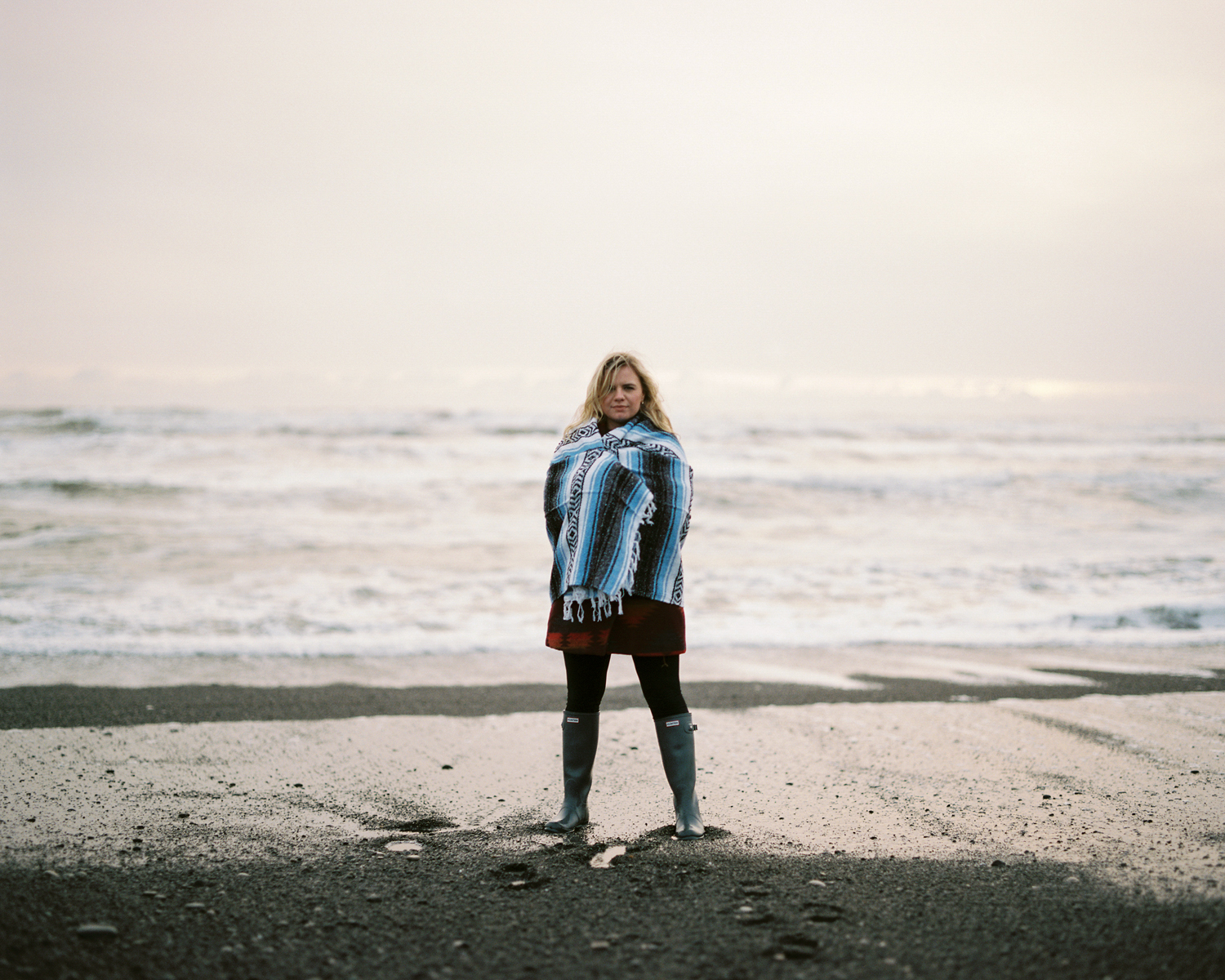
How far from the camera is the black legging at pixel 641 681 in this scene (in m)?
3.60

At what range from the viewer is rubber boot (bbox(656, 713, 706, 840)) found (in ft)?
11.8

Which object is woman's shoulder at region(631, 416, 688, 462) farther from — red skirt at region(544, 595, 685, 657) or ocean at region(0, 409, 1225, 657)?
ocean at region(0, 409, 1225, 657)

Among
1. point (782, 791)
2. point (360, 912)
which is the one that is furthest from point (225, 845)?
point (782, 791)

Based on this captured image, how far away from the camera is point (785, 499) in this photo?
20.0 meters

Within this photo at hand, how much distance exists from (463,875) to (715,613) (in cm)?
653

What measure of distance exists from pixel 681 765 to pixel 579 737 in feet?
1.40

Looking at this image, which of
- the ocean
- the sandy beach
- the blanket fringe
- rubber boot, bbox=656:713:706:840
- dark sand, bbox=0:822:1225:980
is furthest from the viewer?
the ocean

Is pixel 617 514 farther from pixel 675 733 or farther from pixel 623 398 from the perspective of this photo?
pixel 675 733

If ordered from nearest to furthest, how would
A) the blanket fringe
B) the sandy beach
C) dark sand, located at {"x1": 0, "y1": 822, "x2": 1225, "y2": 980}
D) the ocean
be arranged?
dark sand, located at {"x1": 0, "y1": 822, "x2": 1225, "y2": 980} → the sandy beach → the blanket fringe → the ocean

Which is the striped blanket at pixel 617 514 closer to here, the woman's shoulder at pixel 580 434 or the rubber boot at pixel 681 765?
the woman's shoulder at pixel 580 434

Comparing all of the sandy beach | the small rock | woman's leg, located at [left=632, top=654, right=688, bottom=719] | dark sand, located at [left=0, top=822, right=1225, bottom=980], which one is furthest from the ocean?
the small rock

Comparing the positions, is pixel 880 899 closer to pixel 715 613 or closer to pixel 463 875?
pixel 463 875

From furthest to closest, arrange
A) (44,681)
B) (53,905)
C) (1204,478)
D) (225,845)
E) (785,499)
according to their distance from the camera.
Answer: (1204,478) → (785,499) → (44,681) → (225,845) → (53,905)

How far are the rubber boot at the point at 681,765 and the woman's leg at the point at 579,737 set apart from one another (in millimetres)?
288
